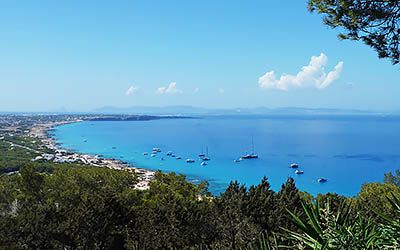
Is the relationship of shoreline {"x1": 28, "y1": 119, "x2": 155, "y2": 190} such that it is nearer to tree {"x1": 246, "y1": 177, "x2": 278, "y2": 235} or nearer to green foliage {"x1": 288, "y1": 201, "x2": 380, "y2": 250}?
tree {"x1": 246, "y1": 177, "x2": 278, "y2": 235}

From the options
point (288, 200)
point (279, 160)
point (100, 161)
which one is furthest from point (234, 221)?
point (279, 160)

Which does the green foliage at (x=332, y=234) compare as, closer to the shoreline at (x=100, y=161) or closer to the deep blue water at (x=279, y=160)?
the shoreline at (x=100, y=161)

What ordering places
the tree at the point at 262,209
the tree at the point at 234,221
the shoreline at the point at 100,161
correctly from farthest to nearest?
the shoreline at the point at 100,161 < the tree at the point at 262,209 < the tree at the point at 234,221

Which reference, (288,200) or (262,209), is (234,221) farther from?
(288,200)

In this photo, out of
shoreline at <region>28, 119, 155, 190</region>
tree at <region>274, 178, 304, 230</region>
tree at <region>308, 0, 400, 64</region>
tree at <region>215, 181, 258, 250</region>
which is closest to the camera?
tree at <region>308, 0, 400, 64</region>

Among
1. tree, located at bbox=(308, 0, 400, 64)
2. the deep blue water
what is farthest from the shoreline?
tree, located at bbox=(308, 0, 400, 64)

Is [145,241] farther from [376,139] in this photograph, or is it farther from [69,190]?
[376,139]

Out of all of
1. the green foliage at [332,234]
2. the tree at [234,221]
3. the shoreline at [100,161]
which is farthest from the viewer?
the shoreline at [100,161]

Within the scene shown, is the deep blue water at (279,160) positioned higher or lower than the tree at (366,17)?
lower

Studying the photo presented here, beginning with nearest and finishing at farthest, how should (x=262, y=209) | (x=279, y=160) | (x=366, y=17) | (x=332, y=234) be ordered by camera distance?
1. (x=332, y=234)
2. (x=366, y=17)
3. (x=262, y=209)
4. (x=279, y=160)

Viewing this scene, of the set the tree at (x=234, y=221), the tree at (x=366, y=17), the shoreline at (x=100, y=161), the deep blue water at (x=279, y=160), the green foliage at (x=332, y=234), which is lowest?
the deep blue water at (x=279, y=160)

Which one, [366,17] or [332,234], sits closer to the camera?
[332,234]

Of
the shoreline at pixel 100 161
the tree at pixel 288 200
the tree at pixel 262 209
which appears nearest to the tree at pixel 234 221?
the tree at pixel 262 209
